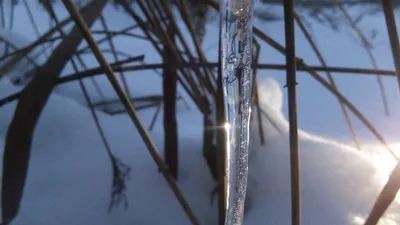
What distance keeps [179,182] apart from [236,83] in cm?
33

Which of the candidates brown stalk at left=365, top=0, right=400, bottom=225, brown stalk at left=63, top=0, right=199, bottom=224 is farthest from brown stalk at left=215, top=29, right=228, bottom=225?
brown stalk at left=365, top=0, right=400, bottom=225

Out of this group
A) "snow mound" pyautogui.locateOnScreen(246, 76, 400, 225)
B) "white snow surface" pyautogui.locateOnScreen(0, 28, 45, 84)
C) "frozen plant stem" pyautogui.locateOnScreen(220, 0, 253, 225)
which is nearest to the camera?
"frozen plant stem" pyautogui.locateOnScreen(220, 0, 253, 225)

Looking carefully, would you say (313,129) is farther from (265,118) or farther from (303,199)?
(303,199)

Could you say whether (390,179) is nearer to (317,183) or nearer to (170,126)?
(317,183)

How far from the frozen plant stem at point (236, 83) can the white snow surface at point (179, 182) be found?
203 mm

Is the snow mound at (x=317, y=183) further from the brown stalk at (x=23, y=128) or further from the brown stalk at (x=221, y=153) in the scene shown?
the brown stalk at (x=23, y=128)

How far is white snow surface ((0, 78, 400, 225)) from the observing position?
0.55m

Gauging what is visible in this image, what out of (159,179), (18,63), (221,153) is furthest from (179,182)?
(18,63)

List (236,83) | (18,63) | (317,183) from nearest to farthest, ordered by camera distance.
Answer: (236,83) → (317,183) → (18,63)

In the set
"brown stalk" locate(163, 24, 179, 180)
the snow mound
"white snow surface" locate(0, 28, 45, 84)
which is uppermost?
"white snow surface" locate(0, 28, 45, 84)

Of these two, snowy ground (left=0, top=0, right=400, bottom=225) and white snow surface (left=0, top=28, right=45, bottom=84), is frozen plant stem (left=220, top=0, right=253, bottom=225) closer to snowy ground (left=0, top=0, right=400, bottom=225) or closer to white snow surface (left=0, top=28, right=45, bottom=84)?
snowy ground (left=0, top=0, right=400, bottom=225)

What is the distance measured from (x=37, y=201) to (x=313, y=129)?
72 centimetres

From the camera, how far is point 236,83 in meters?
0.31

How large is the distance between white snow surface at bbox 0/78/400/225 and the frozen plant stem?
20cm
